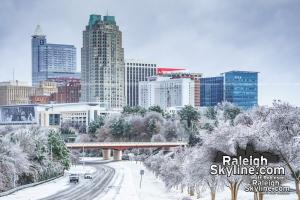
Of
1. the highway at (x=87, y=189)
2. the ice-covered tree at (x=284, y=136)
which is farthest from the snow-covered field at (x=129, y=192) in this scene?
the ice-covered tree at (x=284, y=136)

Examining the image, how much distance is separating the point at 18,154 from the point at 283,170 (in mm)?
51602

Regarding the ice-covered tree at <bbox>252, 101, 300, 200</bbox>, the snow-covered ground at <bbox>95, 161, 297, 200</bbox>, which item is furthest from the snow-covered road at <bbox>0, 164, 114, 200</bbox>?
the ice-covered tree at <bbox>252, 101, 300, 200</bbox>

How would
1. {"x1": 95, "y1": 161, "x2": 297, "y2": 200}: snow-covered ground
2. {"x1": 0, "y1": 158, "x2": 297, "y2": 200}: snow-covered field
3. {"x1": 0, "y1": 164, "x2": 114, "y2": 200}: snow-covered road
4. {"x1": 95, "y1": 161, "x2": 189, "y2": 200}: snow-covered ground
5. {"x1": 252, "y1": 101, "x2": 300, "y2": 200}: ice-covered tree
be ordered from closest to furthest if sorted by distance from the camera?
{"x1": 252, "y1": 101, "x2": 300, "y2": 200}: ice-covered tree → {"x1": 95, "y1": 161, "x2": 297, "y2": 200}: snow-covered ground → {"x1": 0, "y1": 158, "x2": 297, "y2": 200}: snow-covered field → {"x1": 0, "y1": 164, "x2": 114, "y2": 200}: snow-covered road → {"x1": 95, "y1": 161, "x2": 189, "y2": 200}: snow-covered ground

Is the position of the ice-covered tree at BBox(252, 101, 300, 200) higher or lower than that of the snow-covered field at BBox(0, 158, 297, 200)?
higher

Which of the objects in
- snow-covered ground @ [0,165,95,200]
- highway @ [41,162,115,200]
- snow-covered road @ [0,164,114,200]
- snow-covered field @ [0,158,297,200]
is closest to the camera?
snow-covered field @ [0,158,297,200]

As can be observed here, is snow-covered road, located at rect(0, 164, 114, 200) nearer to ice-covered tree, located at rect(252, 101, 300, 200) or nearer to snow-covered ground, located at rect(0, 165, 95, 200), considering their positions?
snow-covered ground, located at rect(0, 165, 95, 200)

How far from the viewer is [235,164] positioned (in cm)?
5744

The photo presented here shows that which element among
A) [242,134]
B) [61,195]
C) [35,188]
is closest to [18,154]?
[35,188]

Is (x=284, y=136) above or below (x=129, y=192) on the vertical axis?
above

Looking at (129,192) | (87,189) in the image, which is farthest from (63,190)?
(129,192)

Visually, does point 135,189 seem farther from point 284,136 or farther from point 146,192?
point 284,136

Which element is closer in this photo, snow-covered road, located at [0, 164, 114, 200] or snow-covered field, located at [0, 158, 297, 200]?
snow-covered field, located at [0, 158, 297, 200]

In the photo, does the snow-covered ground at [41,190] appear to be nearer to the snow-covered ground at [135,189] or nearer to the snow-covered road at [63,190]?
the snow-covered road at [63,190]

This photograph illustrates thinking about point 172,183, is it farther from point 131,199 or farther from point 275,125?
point 275,125
